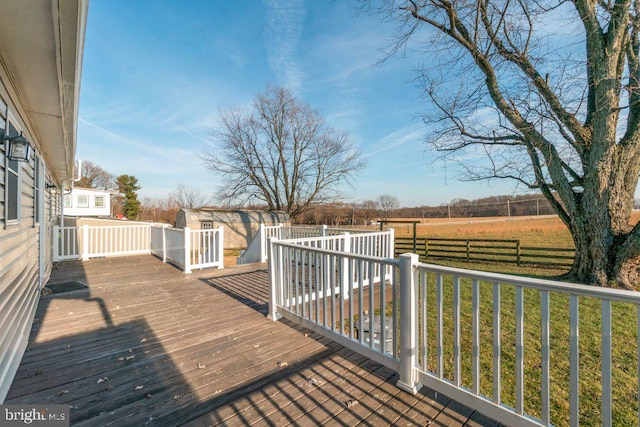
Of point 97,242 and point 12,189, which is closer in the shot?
point 12,189

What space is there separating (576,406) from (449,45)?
8507 mm

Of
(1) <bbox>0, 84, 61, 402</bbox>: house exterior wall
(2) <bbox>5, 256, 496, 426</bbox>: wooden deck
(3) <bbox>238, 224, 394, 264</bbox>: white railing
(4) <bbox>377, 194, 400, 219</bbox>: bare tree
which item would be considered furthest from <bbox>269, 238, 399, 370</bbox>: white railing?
(4) <bbox>377, 194, 400, 219</bbox>: bare tree

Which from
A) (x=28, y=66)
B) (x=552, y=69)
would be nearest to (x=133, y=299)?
(x=28, y=66)

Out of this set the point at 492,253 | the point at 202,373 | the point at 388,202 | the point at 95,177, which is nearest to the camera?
the point at 202,373

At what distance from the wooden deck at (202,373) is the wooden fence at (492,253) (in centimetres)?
965

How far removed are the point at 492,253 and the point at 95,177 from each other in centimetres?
3853

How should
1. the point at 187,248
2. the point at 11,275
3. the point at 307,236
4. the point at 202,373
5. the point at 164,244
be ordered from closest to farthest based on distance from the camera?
the point at 202,373 < the point at 11,275 < the point at 187,248 < the point at 164,244 < the point at 307,236

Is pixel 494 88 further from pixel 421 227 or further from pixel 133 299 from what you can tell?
pixel 421 227

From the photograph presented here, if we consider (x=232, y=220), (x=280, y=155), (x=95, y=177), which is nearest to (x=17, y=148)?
(x=232, y=220)

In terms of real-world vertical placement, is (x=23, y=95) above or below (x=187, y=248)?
above

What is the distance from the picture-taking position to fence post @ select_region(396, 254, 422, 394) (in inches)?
81.8

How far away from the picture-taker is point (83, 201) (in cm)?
2336

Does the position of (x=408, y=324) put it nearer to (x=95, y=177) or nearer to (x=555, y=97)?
(x=555, y=97)

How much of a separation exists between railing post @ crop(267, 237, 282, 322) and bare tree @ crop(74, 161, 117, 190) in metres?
35.5
